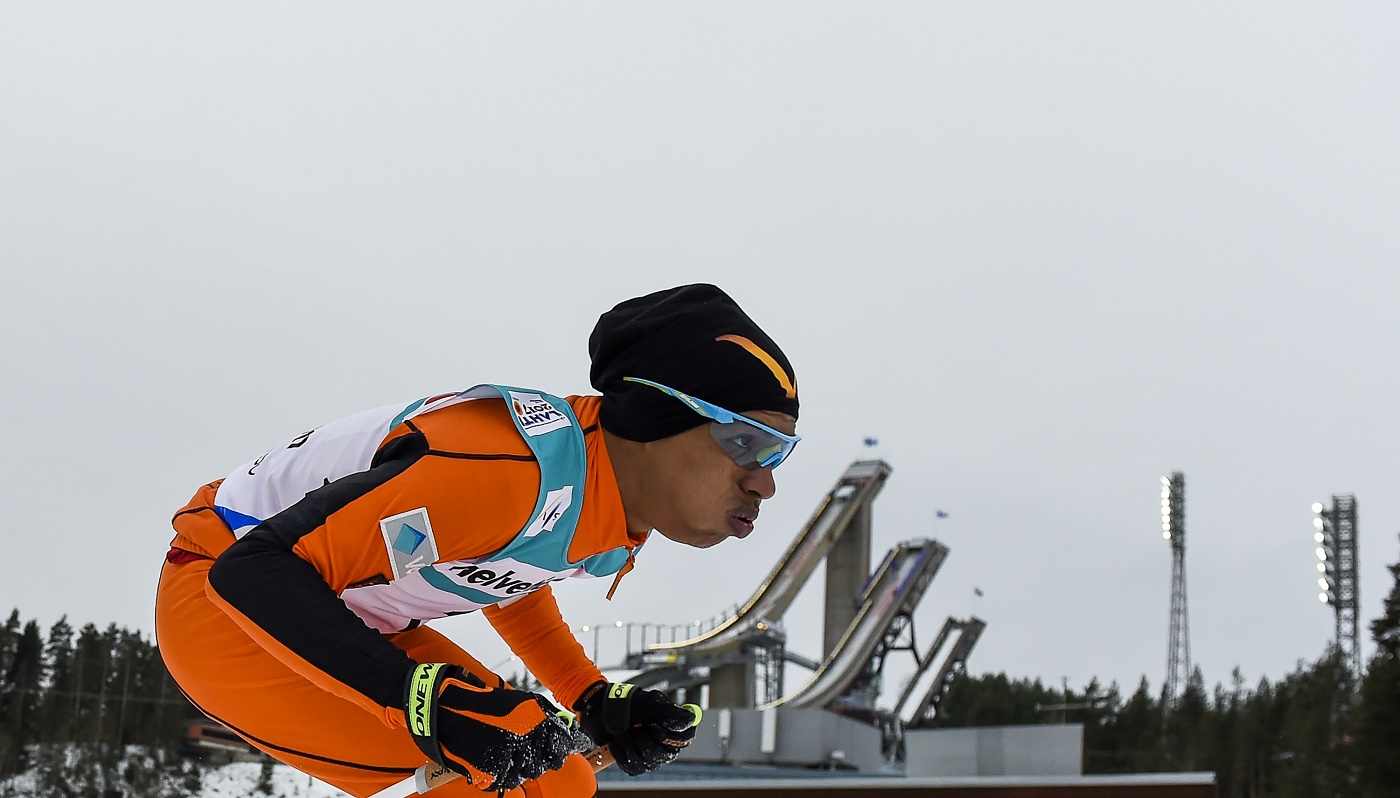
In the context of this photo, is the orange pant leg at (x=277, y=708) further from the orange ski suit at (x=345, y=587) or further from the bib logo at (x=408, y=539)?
the bib logo at (x=408, y=539)

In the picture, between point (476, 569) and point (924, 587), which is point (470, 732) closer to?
point (476, 569)

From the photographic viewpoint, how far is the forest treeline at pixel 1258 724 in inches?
672

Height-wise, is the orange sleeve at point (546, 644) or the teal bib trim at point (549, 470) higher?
the teal bib trim at point (549, 470)

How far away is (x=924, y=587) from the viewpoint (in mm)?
24922

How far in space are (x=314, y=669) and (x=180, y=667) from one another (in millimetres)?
531

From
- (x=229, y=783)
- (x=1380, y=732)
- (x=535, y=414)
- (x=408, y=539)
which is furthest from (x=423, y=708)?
(x=229, y=783)

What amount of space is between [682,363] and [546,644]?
823 mm

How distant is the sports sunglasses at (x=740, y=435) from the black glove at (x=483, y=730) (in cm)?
59

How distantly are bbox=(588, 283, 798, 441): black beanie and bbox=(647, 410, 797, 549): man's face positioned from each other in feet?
0.08

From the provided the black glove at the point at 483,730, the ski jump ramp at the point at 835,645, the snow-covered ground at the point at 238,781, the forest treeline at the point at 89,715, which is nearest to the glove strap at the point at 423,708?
the black glove at the point at 483,730

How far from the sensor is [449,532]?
1715 millimetres

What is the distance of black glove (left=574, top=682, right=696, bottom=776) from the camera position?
2.36 m

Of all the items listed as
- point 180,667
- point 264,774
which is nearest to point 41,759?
point 264,774

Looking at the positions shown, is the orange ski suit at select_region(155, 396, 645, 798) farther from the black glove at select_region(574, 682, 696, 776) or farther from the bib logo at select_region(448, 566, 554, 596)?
the black glove at select_region(574, 682, 696, 776)
